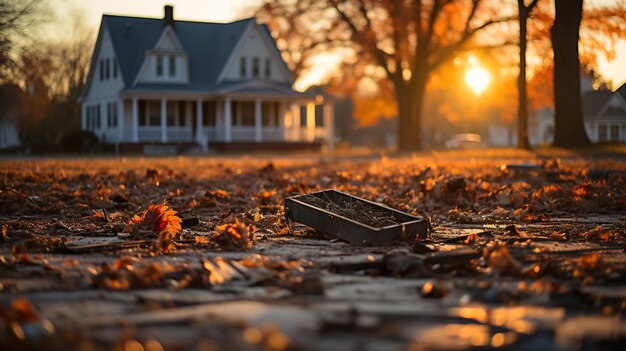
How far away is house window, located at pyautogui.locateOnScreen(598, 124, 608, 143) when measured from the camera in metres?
31.2

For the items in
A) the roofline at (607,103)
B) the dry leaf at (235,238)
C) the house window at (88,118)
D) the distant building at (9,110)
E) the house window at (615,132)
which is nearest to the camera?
the dry leaf at (235,238)

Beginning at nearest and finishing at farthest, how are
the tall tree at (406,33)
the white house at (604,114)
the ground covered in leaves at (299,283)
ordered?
1. the ground covered in leaves at (299,283)
2. the white house at (604,114)
3. the tall tree at (406,33)

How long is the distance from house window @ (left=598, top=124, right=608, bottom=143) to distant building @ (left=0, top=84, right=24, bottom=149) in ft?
111

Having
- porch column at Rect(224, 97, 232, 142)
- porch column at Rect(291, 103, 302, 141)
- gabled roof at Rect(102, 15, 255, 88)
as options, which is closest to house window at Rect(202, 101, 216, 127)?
gabled roof at Rect(102, 15, 255, 88)

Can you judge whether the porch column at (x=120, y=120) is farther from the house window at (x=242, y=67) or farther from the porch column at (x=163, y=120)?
the house window at (x=242, y=67)

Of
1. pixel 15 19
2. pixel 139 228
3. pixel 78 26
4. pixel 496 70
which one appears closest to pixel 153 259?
pixel 139 228

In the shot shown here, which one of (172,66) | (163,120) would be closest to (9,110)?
(172,66)

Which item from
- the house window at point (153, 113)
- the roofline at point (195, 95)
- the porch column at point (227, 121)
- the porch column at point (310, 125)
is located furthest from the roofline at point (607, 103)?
the house window at point (153, 113)

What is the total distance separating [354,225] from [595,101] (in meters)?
24.4

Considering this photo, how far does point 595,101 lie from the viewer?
29859 millimetres

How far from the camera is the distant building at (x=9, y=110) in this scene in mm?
62906

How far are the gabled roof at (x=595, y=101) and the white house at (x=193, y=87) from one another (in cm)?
1941

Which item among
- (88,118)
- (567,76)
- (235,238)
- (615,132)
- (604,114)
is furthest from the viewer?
(88,118)

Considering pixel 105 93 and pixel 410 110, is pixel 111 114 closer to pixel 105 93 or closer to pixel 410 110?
pixel 105 93
